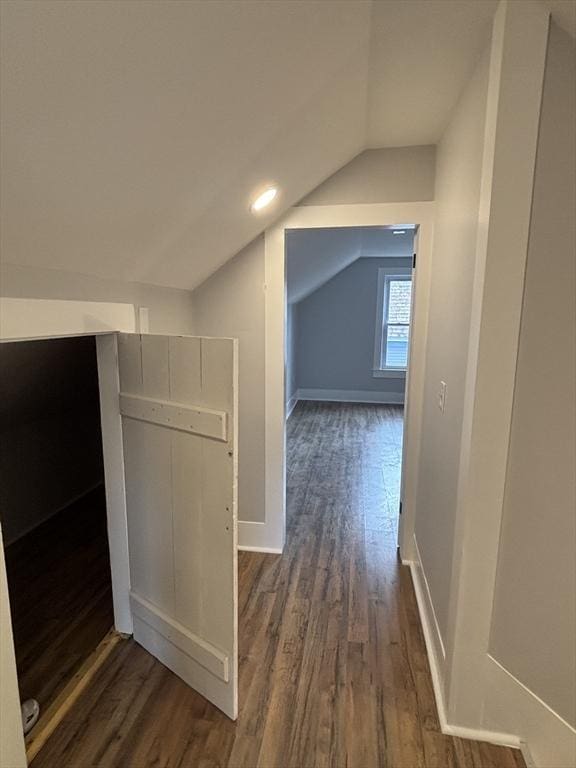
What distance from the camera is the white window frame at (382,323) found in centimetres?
663

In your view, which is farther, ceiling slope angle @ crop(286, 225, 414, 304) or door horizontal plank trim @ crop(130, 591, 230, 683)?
ceiling slope angle @ crop(286, 225, 414, 304)

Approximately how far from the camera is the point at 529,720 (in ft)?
4.57

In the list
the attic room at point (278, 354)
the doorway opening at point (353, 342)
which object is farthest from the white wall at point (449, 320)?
the doorway opening at point (353, 342)

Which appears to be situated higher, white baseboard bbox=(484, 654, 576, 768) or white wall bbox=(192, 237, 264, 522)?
white wall bbox=(192, 237, 264, 522)

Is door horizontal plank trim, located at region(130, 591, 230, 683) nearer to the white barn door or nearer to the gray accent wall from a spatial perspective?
the white barn door

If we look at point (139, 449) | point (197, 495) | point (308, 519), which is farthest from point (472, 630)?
point (308, 519)

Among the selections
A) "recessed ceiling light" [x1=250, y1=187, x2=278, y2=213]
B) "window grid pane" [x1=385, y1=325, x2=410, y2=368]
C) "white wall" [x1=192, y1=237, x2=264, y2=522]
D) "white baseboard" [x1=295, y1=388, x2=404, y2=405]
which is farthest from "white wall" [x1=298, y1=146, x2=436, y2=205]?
"white baseboard" [x1=295, y1=388, x2=404, y2=405]

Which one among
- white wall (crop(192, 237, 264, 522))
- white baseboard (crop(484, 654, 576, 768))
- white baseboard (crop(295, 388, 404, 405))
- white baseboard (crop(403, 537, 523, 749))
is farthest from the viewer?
white baseboard (crop(295, 388, 404, 405))

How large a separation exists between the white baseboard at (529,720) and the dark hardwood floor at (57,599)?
5.40ft

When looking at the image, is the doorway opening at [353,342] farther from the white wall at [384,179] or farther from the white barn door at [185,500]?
the white barn door at [185,500]

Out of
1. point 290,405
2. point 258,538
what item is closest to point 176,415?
point 258,538

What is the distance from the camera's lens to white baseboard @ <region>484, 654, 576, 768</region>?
131cm

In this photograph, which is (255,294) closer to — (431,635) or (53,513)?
(431,635)

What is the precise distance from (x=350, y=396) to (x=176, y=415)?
18.9 feet
